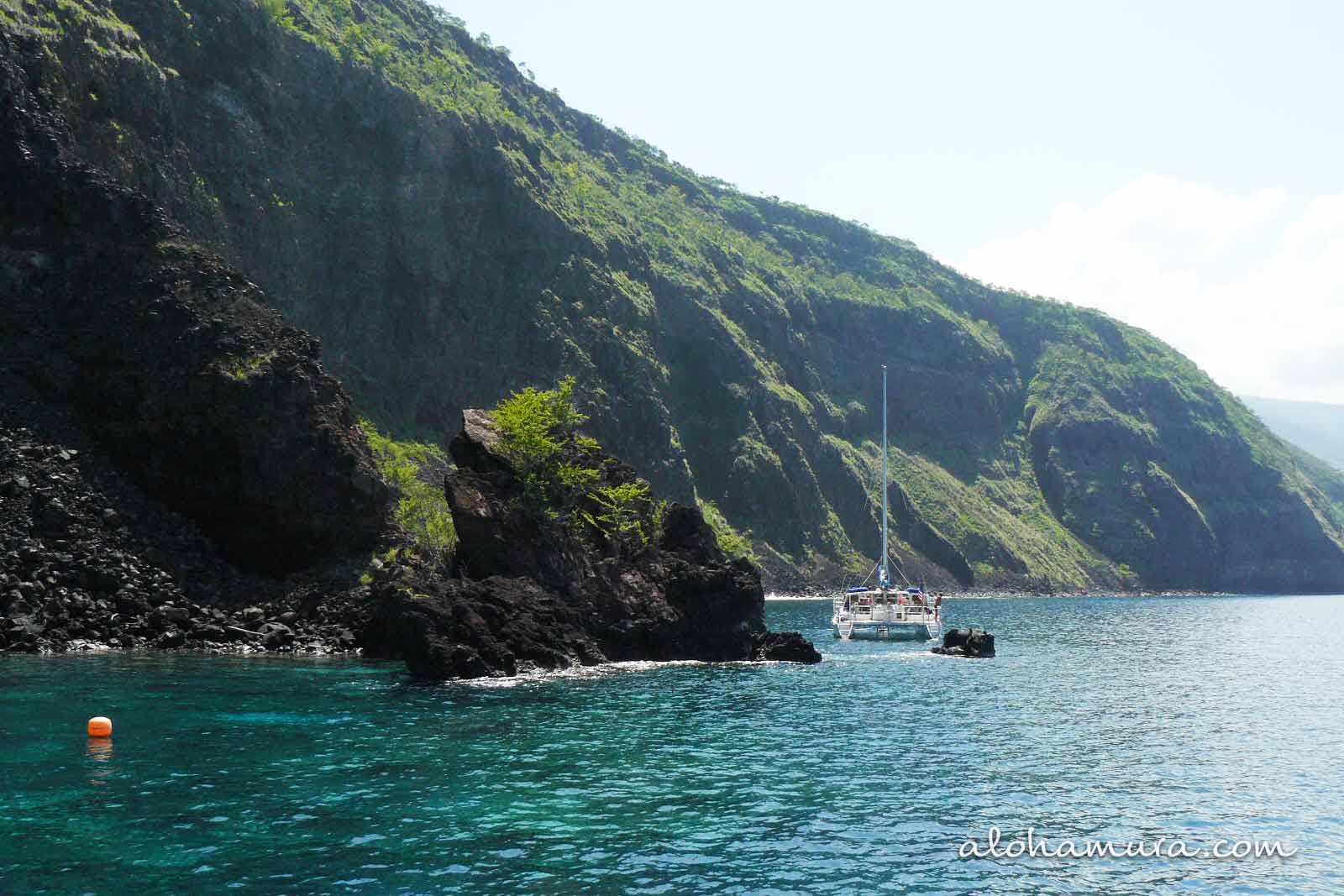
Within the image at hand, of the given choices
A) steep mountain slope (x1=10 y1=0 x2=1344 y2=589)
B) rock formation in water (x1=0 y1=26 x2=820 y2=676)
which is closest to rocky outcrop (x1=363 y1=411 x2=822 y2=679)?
rock formation in water (x1=0 y1=26 x2=820 y2=676)

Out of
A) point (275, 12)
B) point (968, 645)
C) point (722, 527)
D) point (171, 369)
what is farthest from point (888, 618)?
point (275, 12)

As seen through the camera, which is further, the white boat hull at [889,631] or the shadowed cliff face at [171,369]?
the white boat hull at [889,631]

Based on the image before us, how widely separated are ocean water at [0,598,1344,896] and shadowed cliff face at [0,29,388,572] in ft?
54.3

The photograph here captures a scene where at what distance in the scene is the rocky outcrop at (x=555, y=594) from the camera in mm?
58375

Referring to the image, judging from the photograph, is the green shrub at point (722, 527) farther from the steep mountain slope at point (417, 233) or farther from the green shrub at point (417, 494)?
the green shrub at point (417, 494)

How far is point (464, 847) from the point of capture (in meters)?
25.0

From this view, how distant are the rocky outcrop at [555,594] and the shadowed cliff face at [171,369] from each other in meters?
9.35

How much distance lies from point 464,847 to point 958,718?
28554 mm

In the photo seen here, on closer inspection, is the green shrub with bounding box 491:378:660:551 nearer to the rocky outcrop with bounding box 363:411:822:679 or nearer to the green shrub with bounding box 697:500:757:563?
the rocky outcrop with bounding box 363:411:822:679

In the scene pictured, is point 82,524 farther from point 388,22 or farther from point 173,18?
point 388,22

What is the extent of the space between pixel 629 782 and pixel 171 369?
55.7 meters

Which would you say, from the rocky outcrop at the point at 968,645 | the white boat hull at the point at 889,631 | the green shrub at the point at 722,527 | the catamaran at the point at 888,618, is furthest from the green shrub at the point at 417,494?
the green shrub at the point at 722,527

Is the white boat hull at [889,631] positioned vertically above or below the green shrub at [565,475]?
below

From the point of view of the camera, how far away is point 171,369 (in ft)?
245
